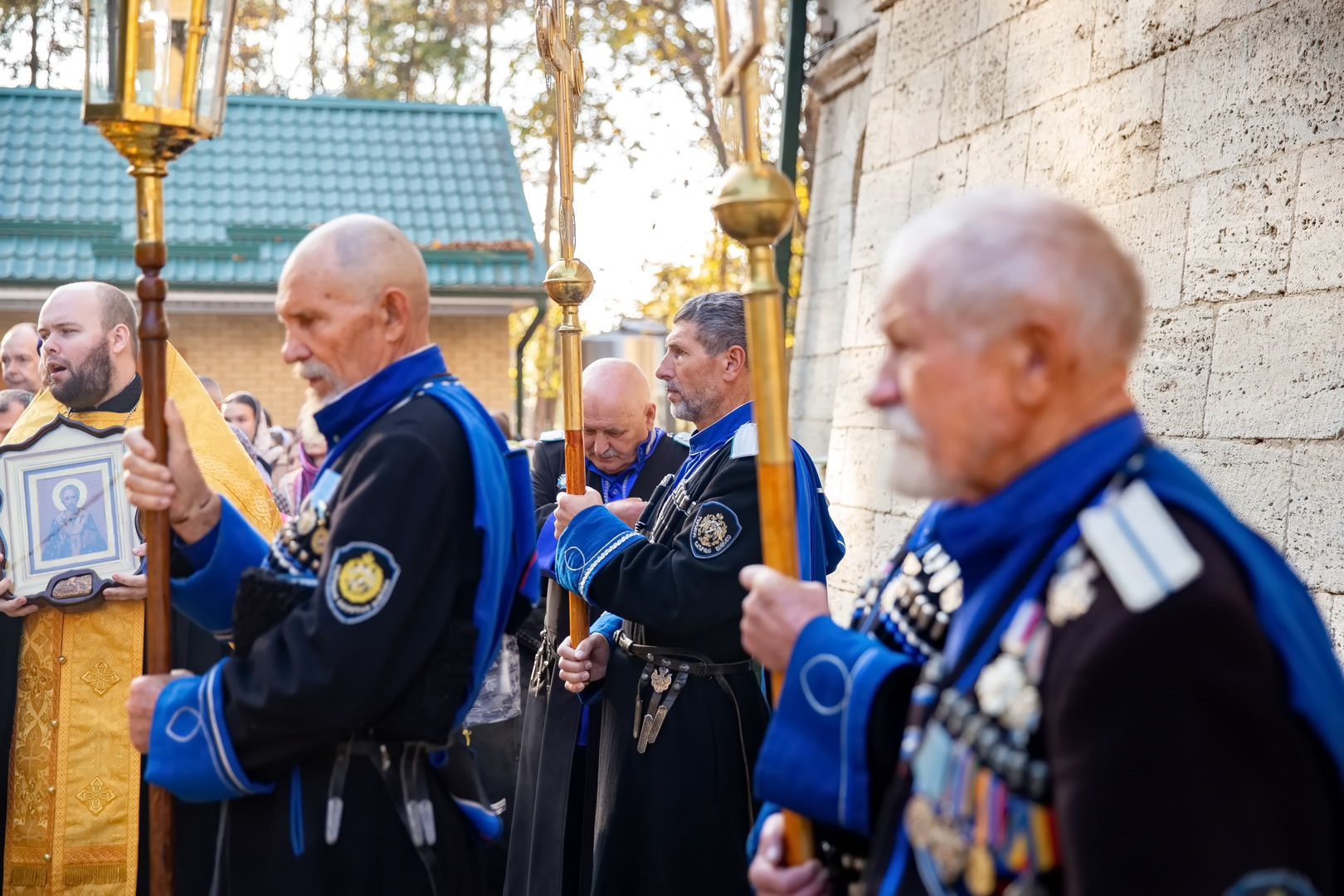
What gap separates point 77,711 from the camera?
4.23 metres

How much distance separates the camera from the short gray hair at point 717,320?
12.5ft

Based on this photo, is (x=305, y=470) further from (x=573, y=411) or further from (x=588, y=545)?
(x=588, y=545)

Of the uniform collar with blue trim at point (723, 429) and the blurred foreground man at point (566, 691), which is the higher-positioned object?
the uniform collar with blue trim at point (723, 429)

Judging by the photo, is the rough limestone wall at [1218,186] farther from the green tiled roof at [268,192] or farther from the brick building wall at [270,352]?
the green tiled roof at [268,192]

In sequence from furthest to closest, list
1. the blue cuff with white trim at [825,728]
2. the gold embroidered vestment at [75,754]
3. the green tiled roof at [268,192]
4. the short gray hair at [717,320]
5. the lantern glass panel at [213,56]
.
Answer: the green tiled roof at [268,192] → the gold embroidered vestment at [75,754] → the short gray hair at [717,320] → the lantern glass panel at [213,56] → the blue cuff with white trim at [825,728]

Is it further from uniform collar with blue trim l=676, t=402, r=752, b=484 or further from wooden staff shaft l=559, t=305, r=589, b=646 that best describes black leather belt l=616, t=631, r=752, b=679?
uniform collar with blue trim l=676, t=402, r=752, b=484

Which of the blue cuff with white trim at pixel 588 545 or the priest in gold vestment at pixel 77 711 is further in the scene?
the priest in gold vestment at pixel 77 711

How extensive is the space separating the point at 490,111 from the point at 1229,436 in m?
13.6

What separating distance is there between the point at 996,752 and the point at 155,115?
195cm

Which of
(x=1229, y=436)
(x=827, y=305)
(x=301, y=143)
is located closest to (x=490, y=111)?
(x=301, y=143)

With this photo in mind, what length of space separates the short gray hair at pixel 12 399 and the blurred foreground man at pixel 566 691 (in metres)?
2.39

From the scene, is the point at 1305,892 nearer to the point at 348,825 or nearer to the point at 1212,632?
the point at 1212,632

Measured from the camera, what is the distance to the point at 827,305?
27.6 ft

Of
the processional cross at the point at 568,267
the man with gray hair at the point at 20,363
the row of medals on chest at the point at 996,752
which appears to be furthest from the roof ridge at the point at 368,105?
the row of medals on chest at the point at 996,752
